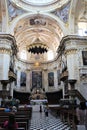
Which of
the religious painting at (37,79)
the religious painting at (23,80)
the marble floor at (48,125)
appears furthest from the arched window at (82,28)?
the marble floor at (48,125)

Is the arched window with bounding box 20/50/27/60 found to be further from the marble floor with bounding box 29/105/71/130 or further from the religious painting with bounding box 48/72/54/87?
the marble floor with bounding box 29/105/71/130

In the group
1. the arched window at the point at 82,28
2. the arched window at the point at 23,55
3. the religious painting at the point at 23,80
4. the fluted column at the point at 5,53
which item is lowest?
the religious painting at the point at 23,80

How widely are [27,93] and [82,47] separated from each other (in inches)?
454

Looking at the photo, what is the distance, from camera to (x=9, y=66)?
17.4 meters

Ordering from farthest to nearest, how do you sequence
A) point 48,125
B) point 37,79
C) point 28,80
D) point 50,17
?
point 37,79 → point 28,80 → point 50,17 → point 48,125

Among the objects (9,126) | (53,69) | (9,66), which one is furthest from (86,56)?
(9,126)

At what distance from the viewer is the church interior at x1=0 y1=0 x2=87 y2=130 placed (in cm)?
1595

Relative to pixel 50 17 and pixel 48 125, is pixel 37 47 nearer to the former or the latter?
pixel 50 17

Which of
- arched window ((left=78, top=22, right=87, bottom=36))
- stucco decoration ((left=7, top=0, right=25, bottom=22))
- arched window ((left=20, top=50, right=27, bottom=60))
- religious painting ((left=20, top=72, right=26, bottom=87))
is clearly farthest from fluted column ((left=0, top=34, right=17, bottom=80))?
arched window ((left=20, top=50, right=27, bottom=60))

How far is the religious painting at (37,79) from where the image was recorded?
26309 millimetres

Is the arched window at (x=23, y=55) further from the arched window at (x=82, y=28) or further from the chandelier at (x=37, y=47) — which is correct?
the arched window at (x=82, y=28)

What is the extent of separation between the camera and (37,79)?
2680 centimetres

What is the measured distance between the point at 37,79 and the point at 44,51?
7258 mm

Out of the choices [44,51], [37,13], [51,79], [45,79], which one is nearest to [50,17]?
[37,13]
